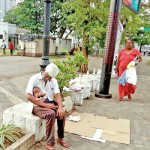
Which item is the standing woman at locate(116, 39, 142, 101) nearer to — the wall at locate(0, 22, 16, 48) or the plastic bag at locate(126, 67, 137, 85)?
the plastic bag at locate(126, 67, 137, 85)

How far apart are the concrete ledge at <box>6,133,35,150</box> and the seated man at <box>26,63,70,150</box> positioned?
0.89 feet

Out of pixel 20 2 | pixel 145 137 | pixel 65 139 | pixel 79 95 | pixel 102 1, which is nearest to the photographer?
pixel 65 139

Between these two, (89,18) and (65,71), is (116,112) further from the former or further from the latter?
(89,18)

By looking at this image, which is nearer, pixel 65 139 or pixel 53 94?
pixel 53 94

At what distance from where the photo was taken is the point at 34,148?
13.1ft

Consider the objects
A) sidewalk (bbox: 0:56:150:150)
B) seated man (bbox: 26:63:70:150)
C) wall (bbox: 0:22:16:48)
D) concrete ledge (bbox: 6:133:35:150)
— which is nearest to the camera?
concrete ledge (bbox: 6:133:35:150)

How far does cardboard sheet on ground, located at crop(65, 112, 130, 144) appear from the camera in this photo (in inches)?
187

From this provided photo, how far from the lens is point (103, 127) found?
5.21 meters

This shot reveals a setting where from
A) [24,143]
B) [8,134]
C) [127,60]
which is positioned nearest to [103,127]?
[24,143]

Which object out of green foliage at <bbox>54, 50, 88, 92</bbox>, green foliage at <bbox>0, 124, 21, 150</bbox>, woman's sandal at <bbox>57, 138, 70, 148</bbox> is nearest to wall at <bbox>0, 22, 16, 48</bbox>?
green foliage at <bbox>54, 50, 88, 92</bbox>

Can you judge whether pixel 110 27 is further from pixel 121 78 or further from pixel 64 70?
pixel 64 70

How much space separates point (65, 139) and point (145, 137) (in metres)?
1.55

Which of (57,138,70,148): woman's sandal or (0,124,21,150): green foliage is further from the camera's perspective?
(57,138,70,148): woman's sandal

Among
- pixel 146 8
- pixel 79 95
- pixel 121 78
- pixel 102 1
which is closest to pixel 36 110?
pixel 79 95
